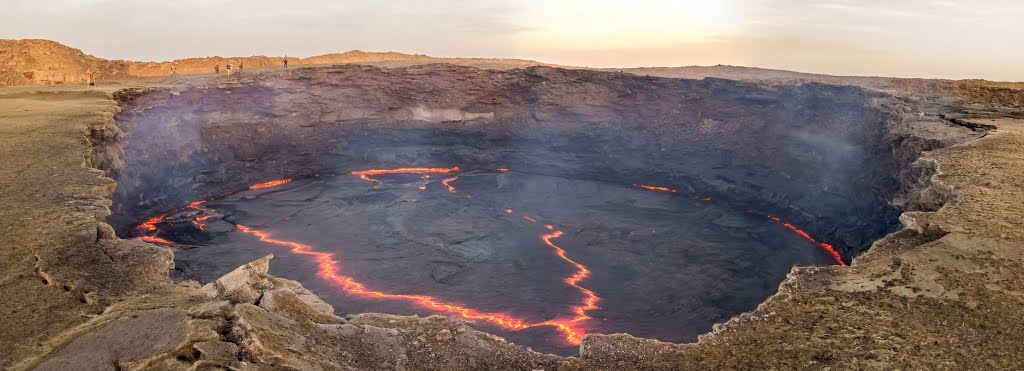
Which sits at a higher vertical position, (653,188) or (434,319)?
(434,319)

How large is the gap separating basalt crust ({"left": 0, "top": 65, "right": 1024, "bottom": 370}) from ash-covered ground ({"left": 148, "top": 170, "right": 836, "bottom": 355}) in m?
6.25

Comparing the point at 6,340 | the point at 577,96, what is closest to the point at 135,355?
the point at 6,340

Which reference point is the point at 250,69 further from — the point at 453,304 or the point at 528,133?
the point at 453,304

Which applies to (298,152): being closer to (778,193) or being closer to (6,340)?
(778,193)

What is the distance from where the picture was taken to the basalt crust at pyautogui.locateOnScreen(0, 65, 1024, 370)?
4.89m

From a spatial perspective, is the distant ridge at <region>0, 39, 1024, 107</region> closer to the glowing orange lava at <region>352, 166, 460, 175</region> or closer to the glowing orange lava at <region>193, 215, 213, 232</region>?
the glowing orange lava at <region>352, 166, 460, 175</region>

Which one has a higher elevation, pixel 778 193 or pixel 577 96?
pixel 577 96

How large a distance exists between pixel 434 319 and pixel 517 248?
11728mm

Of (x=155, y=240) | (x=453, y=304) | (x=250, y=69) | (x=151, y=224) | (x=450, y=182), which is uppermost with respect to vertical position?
(x=250, y=69)

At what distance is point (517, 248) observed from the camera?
18.0m

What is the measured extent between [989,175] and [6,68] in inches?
1454

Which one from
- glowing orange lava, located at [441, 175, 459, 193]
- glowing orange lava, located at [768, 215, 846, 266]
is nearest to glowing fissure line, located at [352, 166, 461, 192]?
glowing orange lava, located at [441, 175, 459, 193]

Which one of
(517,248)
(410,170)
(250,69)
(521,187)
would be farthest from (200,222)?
(250,69)

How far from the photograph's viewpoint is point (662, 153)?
25703mm
